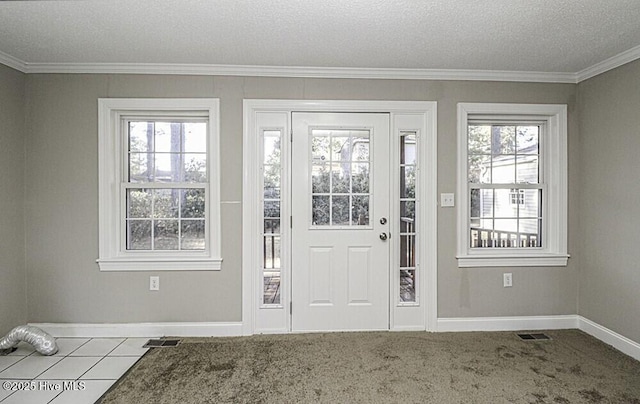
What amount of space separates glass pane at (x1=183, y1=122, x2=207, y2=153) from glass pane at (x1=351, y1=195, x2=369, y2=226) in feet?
4.88

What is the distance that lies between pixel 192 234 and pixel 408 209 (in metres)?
2.04

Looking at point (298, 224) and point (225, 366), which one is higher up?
point (298, 224)

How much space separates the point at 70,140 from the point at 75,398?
212cm

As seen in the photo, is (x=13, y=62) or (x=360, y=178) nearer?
(x=13, y=62)

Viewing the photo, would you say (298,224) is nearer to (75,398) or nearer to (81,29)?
(75,398)

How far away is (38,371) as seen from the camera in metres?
2.58

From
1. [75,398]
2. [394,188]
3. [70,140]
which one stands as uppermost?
[70,140]

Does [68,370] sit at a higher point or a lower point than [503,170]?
lower

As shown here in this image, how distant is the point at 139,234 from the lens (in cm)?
331

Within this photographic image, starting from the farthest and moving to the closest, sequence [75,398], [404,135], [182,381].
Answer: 1. [404,135]
2. [182,381]
3. [75,398]

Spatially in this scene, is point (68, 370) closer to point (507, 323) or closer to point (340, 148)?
point (340, 148)

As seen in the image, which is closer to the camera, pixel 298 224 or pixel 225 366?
pixel 225 366

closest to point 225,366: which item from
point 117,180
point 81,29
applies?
point 117,180

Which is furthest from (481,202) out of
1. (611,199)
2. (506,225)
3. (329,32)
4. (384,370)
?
(329,32)
